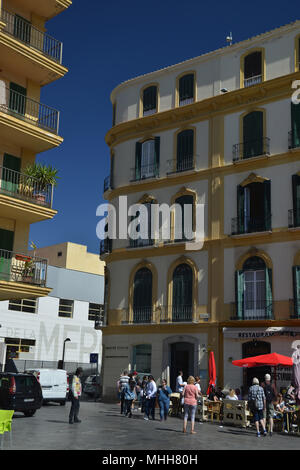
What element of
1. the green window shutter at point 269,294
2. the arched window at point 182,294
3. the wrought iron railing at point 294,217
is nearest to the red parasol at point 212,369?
the green window shutter at point 269,294

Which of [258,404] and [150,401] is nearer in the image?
[258,404]

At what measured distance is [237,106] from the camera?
30609 millimetres

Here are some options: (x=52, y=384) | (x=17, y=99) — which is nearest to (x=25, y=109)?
(x=17, y=99)

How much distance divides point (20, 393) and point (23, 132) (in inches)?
Answer: 424

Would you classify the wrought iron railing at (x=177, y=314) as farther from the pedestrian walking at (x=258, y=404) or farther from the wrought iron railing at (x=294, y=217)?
the pedestrian walking at (x=258, y=404)

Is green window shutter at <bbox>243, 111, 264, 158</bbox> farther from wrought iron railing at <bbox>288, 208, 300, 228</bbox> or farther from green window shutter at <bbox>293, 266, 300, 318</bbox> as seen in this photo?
green window shutter at <bbox>293, 266, 300, 318</bbox>

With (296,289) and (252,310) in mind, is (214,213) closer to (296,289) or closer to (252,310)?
(252,310)

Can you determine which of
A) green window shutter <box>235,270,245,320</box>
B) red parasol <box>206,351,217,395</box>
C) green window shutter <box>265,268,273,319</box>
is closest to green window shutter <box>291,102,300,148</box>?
green window shutter <box>265,268,273,319</box>

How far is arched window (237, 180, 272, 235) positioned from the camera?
28305mm

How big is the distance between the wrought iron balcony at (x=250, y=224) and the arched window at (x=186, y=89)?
815cm

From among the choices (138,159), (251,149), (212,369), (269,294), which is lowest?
(212,369)

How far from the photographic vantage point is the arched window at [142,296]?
1236 inches

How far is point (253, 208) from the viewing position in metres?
29.1
